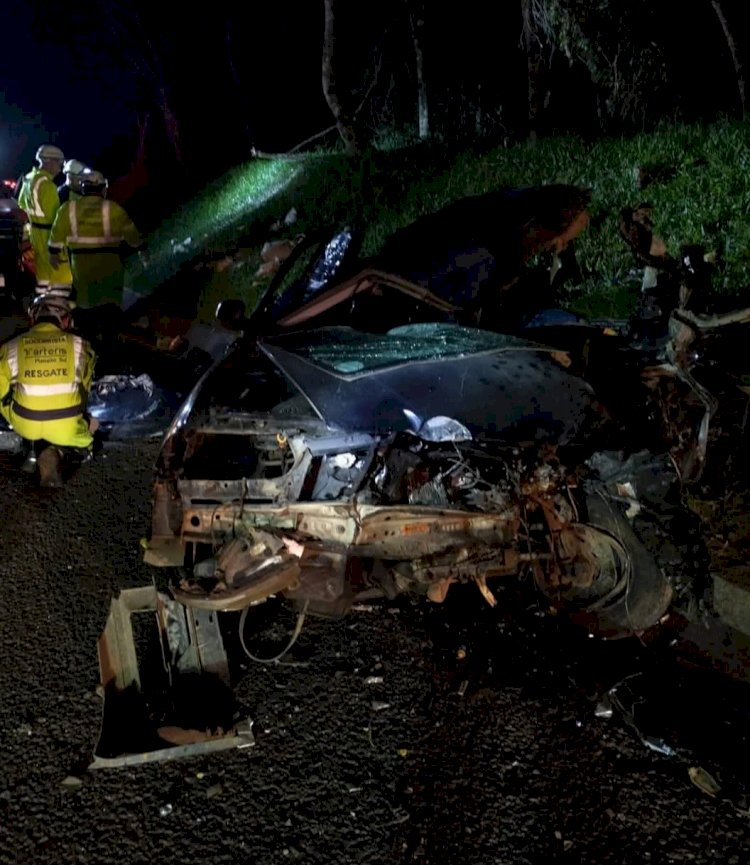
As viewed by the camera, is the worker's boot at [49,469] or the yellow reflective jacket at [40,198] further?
the yellow reflective jacket at [40,198]

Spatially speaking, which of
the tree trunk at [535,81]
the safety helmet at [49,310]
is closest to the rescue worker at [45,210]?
the safety helmet at [49,310]

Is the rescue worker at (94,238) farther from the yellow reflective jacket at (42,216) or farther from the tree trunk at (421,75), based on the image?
the tree trunk at (421,75)

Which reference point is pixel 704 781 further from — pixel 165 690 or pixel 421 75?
pixel 421 75

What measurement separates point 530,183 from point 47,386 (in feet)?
20.4

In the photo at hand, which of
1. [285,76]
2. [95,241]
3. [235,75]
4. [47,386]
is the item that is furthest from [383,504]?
[285,76]

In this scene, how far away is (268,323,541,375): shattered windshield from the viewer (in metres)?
3.71

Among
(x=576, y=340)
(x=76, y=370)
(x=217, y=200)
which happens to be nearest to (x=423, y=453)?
(x=576, y=340)

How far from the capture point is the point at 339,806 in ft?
8.82

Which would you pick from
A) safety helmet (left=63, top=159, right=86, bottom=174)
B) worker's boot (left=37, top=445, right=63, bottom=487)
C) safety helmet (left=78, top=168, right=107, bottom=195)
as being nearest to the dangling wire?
worker's boot (left=37, top=445, right=63, bottom=487)

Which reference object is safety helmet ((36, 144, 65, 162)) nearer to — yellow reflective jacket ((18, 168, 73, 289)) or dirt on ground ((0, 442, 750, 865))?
yellow reflective jacket ((18, 168, 73, 289))

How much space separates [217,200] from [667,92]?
375 inches

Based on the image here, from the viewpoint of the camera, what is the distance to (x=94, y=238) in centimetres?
750

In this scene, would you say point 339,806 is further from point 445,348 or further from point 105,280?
point 105,280

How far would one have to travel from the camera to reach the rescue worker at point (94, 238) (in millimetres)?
7438
